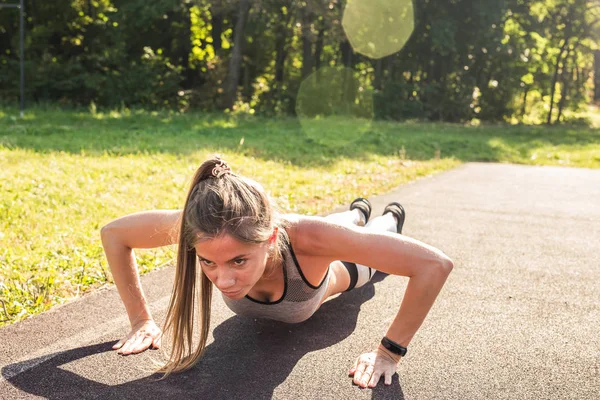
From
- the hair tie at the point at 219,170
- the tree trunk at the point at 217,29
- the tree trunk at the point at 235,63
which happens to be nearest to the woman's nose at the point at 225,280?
the hair tie at the point at 219,170

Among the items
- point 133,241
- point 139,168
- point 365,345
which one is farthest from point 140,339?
point 139,168

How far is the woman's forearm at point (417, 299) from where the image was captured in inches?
106

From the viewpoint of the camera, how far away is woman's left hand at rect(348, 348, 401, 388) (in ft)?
8.91

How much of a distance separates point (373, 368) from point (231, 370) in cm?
63

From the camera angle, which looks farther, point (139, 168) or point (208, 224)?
point (139, 168)

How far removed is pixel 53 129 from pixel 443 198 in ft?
23.9

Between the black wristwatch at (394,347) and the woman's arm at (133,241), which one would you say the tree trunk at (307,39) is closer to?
the woman's arm at (133,241)

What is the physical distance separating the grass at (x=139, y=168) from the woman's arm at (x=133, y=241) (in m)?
0.77

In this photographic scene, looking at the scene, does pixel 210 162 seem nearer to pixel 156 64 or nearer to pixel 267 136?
pixel 267 136

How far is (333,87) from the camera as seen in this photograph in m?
22.7

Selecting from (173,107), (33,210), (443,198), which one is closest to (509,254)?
(443,198)

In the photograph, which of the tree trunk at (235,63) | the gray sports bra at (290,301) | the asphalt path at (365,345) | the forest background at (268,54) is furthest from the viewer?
the tree trunk at (235,63)

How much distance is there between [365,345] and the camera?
3150mm

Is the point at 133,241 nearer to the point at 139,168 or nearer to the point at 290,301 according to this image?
the point at 290,301
